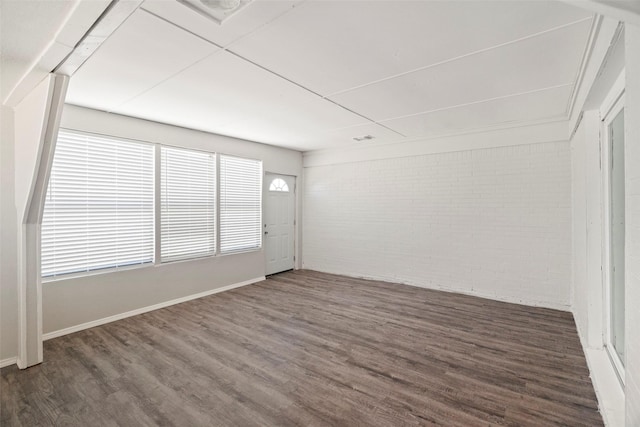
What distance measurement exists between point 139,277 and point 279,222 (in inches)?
114

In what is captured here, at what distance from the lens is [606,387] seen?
83.4 inches

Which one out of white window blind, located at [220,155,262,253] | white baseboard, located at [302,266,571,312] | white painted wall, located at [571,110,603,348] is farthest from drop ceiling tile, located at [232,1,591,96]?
white baseboard, located at [302,266,571,312]

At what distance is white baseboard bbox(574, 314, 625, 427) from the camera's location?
6.07ft

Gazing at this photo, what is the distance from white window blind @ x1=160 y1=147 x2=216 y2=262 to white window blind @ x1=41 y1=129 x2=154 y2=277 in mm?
197

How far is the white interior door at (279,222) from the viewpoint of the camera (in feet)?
19.6

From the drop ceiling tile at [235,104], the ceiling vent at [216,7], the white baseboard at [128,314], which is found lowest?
the white baseboard at [128,314]

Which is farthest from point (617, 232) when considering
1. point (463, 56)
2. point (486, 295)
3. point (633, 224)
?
point (486, 295)

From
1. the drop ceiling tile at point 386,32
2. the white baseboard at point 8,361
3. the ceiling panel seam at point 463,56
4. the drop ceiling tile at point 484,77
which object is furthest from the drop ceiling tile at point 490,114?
the white baseboard at point 8,361

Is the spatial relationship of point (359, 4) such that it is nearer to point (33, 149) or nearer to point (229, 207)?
point (33, 149)

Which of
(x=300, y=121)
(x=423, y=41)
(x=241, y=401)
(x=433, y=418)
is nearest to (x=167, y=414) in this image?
(x=241, y=401)

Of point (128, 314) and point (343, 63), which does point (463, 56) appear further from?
point (128, 314)

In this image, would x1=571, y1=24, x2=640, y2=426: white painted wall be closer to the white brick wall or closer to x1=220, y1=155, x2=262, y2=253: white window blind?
the white brick wall

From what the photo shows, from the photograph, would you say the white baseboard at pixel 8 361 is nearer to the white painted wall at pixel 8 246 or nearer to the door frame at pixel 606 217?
the white painted wall at pixel 8 246

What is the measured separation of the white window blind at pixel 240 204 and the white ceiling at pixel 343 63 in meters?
1.25
